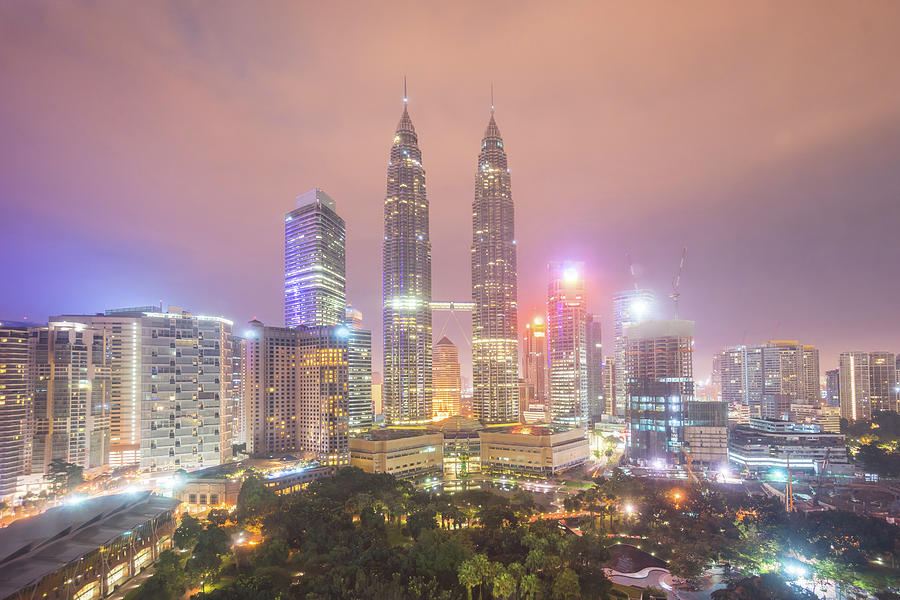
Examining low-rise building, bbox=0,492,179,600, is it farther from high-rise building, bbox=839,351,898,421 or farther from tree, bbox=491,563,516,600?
high-rise building, bbox=839,351,898,421

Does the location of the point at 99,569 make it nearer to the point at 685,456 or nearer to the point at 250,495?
the point at 250,495

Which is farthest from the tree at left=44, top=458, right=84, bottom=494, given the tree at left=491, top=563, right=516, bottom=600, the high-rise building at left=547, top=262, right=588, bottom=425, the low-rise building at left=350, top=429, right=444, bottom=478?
the high-rise building at left=547, top=262, right=588, bottom=425

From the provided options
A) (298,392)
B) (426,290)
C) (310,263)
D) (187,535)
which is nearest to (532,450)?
(298,392)

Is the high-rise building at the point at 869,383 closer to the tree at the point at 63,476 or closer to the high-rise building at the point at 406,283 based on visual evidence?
the high-rise building at the point at 406,283

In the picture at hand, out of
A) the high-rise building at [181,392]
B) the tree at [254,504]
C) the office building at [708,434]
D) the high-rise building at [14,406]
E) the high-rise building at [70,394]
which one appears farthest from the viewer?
the office building at [708,434]

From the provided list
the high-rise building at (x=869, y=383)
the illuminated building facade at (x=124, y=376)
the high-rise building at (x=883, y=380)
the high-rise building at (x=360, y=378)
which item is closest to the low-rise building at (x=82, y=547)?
the illuminated building facade at (x=124, y=376)

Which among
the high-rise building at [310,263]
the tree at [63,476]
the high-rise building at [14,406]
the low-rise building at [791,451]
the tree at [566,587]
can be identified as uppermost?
the high-rise building at [310,263]

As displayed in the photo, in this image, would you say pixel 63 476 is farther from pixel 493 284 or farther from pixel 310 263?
pixel 493 284
